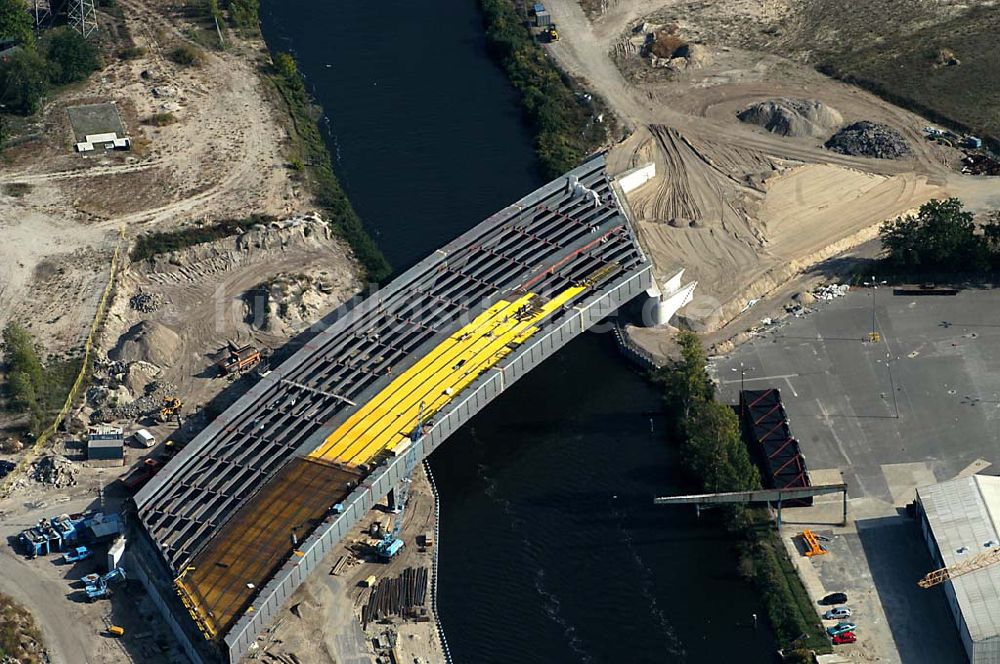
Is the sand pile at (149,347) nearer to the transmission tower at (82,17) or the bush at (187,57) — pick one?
the bush at (187,57)

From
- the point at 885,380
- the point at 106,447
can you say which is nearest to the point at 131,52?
the point at 106,447

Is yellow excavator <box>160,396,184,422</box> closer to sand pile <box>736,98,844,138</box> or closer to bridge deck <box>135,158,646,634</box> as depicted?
bridge deck <box>135,158,646,634</box>

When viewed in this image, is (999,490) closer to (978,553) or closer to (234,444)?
(978,553)

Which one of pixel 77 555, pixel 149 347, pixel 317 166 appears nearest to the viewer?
pixel 77 555

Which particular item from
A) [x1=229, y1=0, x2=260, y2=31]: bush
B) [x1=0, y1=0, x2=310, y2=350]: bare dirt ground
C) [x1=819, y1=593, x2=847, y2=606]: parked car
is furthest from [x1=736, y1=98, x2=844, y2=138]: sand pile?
[x1=819, y1=593, x2=847, y2=606]: parked car

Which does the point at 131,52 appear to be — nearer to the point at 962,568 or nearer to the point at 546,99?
the point at 546,99

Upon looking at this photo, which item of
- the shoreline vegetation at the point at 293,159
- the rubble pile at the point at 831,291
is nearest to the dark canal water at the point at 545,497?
the shoreline vegetation at the point at 293,159
